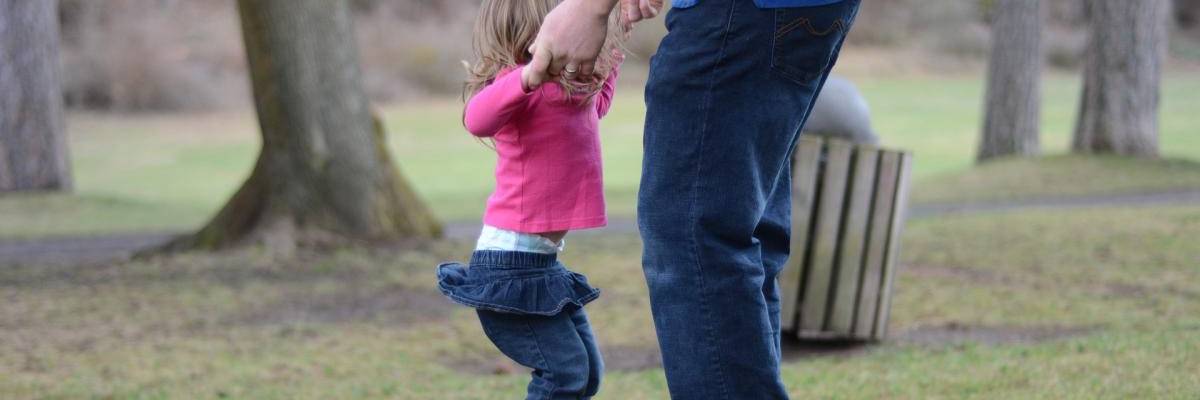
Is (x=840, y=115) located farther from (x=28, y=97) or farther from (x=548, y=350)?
(x=28, y=97)

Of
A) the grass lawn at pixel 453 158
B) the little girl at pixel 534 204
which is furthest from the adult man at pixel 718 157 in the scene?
the grass lawn at pixel 453 158

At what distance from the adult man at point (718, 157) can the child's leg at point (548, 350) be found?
0.59 meters

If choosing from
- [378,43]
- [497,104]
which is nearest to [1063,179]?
[497,104]

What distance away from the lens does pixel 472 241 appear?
10.4 m

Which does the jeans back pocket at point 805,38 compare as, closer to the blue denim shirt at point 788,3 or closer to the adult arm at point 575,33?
the blue denim shirt at point 788,3

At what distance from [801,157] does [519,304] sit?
251cm

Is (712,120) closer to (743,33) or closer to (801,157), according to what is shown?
(743,33)

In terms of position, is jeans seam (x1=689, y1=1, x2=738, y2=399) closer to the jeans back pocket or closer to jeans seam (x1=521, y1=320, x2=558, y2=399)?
the jeans back pocket

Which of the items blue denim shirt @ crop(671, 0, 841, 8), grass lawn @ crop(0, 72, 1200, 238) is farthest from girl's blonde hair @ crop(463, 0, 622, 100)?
grass lawn @ crop(0, 72, 1200, 238)

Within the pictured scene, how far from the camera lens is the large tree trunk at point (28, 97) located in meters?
15.6

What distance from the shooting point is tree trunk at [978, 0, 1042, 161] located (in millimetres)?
16500

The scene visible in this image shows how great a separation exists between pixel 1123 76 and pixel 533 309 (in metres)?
12.5

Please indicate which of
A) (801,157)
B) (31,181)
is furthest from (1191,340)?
(31,181)

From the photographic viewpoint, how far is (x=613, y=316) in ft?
23.3
